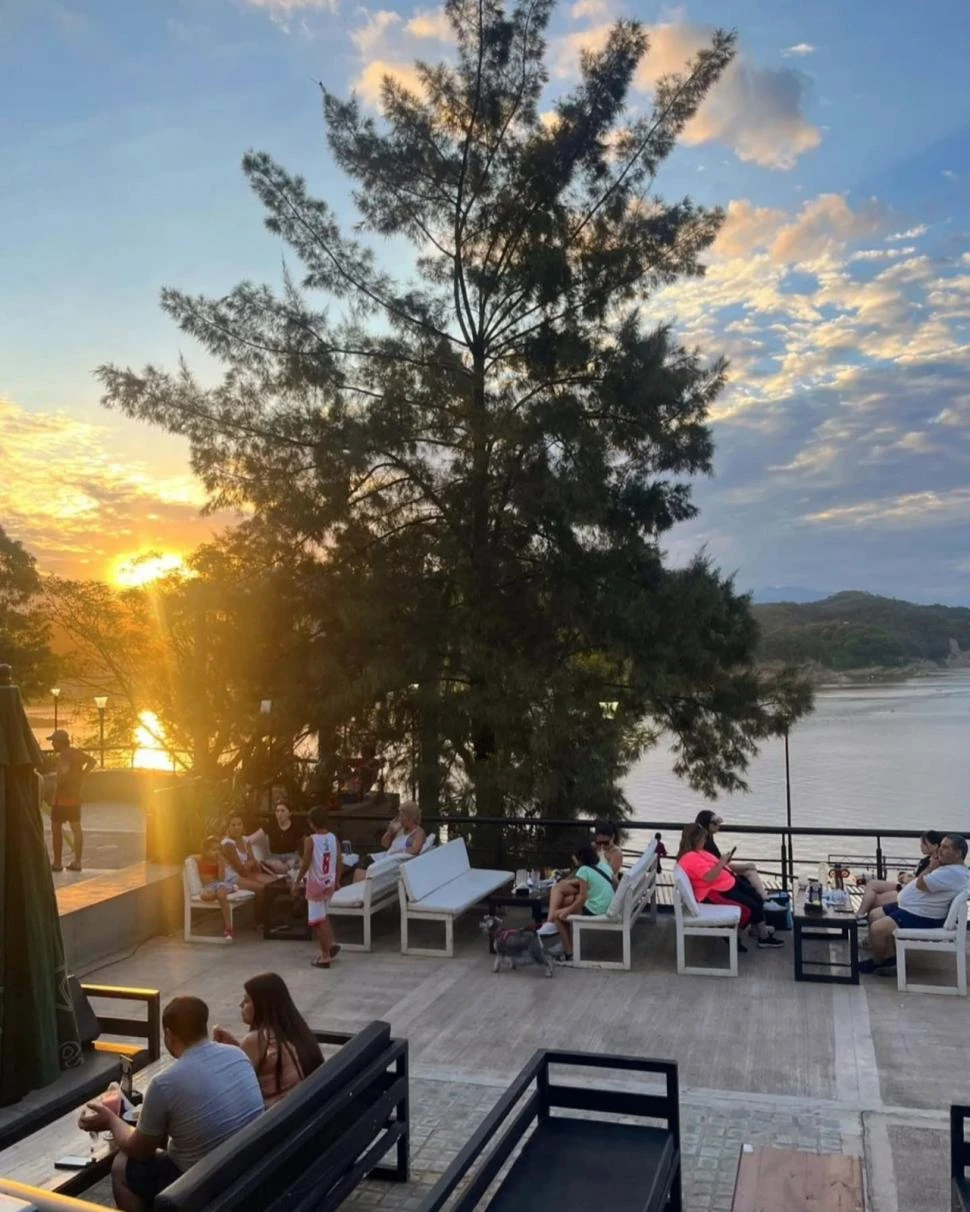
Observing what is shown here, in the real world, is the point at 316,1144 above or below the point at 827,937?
above

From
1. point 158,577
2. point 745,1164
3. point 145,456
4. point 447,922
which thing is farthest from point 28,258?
point 745,1164

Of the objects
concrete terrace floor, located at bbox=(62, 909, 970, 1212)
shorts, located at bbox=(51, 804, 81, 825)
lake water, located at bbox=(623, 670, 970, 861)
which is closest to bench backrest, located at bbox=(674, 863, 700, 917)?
concrete terrace floor, located at bbox=(62, 909, 970, 1212)

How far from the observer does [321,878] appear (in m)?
7.59

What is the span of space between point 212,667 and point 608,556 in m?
5.94

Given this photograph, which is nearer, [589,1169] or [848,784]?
[589,1169]

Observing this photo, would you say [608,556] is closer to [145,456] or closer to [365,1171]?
[145,456]

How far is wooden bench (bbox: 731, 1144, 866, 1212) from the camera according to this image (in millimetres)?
3078

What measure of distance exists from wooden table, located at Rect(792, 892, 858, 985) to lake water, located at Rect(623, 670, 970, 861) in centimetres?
928

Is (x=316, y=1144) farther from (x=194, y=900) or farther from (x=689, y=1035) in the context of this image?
(x=194, y=900)

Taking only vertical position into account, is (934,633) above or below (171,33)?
below

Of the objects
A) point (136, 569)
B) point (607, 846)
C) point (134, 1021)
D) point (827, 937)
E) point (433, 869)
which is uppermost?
point (136, 569)

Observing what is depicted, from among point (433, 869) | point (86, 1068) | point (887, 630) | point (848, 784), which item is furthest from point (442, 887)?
point (887, 630)

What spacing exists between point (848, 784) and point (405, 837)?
32.0m

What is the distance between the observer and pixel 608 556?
14562mm
